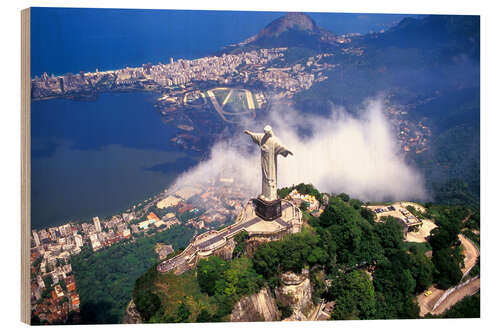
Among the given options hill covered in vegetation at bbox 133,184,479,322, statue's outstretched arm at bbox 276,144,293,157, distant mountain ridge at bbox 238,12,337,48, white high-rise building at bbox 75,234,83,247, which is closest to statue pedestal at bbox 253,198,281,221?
hill covered in vegetation at bbox 133,184,479,322

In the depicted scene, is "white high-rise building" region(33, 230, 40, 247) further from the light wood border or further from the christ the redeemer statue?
the christ the redeemer statue

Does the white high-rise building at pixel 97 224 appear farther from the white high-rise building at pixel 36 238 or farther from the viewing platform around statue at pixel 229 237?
the viewing platform around statue at pixel 229 237

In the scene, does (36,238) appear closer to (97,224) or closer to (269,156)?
(97,224)

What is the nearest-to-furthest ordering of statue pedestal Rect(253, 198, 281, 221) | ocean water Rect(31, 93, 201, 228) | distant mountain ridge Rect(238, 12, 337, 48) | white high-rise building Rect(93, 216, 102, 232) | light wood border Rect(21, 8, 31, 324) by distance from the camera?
1. light wood border Rect(21, 8, 31, 324)
2. statue pedestal Rect(253, 198, 281, 221)
3. ocean water Rect(31, 93, 201, 228)
4. white high-rise building Rect(93, 216, 102, 232)
5. distant mountain ridge Rect(238, 12, 337, 48)

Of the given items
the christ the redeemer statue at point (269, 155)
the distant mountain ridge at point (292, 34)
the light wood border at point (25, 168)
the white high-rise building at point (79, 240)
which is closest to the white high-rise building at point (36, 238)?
the light wood border at point (25, 168)

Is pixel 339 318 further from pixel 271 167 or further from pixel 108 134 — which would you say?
pixel 108 134

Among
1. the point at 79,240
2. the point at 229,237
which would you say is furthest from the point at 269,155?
the point at 79,240
